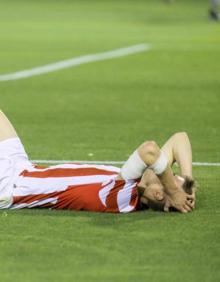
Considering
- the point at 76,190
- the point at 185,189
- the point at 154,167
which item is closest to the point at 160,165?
the point at 154,167

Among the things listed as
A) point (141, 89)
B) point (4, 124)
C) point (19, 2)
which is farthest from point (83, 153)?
point (19, 2)

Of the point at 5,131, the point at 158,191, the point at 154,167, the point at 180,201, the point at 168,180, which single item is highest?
the point at 5,131

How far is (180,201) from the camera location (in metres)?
9.66

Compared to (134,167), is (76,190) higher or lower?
lower

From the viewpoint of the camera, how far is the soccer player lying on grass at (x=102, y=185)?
376 inches

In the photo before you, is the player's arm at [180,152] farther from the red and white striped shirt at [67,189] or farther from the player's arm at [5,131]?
the player's arm at [5,131]

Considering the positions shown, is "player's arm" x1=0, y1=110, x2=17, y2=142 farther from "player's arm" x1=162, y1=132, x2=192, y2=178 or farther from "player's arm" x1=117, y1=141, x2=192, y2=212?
"player's arm" x1=162, y1=132, x2=192, y2=178

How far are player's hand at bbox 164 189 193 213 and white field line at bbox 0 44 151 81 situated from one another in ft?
32.9

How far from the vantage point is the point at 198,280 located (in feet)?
25.6

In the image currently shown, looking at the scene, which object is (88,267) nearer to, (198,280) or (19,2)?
(198,280)

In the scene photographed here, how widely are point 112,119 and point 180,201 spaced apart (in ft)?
19.0

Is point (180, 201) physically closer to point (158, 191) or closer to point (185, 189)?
point (185, 189)

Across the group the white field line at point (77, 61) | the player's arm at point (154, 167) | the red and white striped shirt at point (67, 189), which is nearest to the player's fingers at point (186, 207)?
the player's arm at point (154, 167)

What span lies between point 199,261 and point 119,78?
1159 centimetres
